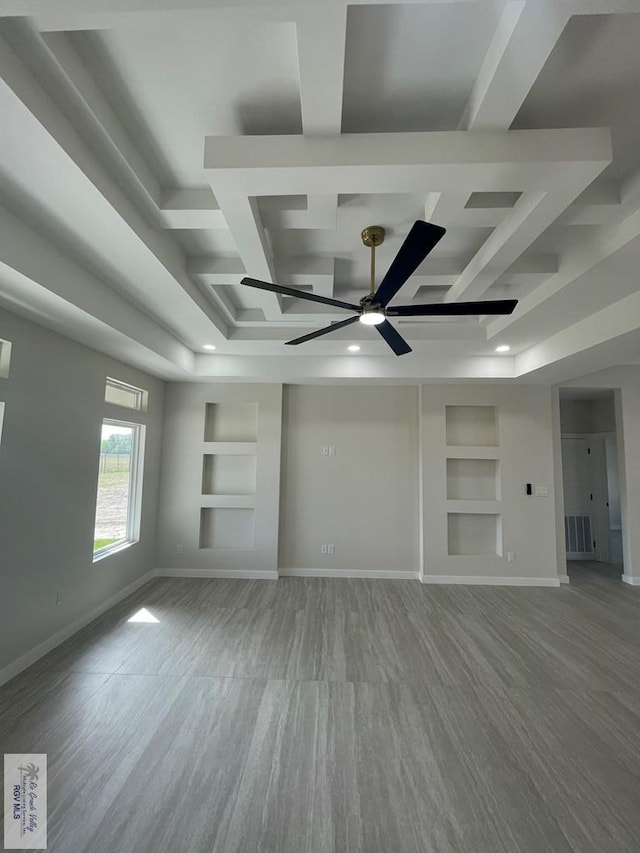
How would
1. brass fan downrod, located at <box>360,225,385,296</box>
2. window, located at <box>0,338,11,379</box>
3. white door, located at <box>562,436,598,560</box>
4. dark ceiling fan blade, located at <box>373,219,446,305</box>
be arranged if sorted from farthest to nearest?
white door, located at <box>562,436,598,560</box>, window, located at <box>0,338,11,379</box>, brass fan downrod, located at <box>360,225,385,296</box>, dark ceiling fan blade, located at <box>373,219,446,305</box>

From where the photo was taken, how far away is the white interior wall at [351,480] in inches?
198

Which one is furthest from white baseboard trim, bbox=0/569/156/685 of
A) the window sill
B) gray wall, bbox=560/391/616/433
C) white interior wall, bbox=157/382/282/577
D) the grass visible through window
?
gray wall, bbox=560/391/616/433

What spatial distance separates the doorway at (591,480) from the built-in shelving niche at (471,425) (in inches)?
64.9

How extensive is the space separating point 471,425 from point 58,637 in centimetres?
506

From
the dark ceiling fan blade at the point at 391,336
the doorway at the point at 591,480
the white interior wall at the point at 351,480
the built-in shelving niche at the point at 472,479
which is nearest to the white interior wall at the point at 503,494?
the built-in shelving niche at the point at 472,479

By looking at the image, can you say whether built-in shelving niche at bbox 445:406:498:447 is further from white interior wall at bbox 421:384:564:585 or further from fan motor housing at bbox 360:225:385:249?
fan motor housing at bbox 360:225:385:249

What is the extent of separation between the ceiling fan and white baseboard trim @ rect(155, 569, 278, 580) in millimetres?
3446

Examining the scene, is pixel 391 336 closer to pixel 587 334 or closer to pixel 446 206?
pixel 446 206

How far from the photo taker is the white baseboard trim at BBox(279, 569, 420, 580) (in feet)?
16.3

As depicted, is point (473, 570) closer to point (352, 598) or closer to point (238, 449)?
point (352, 598)

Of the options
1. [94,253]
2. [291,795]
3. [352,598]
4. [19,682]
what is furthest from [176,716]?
[94,253]

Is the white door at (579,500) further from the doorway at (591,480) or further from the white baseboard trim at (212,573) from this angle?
the white baseboard trim at (212,573)

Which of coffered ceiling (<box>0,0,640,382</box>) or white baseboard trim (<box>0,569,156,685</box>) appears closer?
coffered ceiling (<box>0,0,640,382</box>)

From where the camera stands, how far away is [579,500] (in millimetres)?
6148
